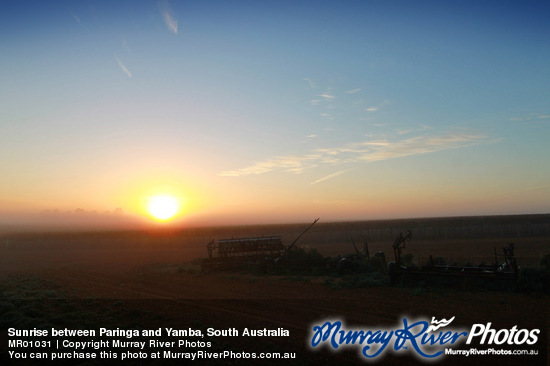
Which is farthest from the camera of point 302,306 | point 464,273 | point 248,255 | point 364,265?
point 248,255

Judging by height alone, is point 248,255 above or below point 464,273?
above

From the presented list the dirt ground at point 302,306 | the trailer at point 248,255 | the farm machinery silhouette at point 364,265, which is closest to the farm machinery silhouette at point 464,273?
the farm machinery silhouette at point 364,265

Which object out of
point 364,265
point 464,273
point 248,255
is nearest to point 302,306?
point 464,273

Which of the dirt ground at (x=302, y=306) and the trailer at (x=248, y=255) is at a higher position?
the trailer at (x=248, y=255)

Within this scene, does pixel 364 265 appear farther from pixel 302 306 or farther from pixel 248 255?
pixel 248 255

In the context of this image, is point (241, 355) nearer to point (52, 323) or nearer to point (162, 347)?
point (162, 347)

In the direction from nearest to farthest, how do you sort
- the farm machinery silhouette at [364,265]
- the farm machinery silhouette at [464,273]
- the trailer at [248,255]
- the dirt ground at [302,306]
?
the dirt ground at [302,306] → the farm machinery silhouette at [464,273] → the farm machinery silhouette at [364,265] → the trailer at [248,255]

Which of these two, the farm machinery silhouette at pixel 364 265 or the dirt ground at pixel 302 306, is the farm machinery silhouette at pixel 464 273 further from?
the dirt ground at pixel 302 306

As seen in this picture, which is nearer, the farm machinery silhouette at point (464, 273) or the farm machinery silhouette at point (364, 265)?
the farm machinery silhouette at point (464, 273)

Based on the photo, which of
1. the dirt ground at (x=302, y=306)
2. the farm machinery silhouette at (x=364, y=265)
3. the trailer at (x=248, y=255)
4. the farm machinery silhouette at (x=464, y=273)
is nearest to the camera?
the dirt ground at (x=302, y=306)

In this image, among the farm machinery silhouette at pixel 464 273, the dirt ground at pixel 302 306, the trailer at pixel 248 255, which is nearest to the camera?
the dirt ground at pixel 302 306

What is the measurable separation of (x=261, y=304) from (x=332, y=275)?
28.5 ft

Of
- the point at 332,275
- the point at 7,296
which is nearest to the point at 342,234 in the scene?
the point at 332,275

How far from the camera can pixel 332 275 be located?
2198 centimetres
